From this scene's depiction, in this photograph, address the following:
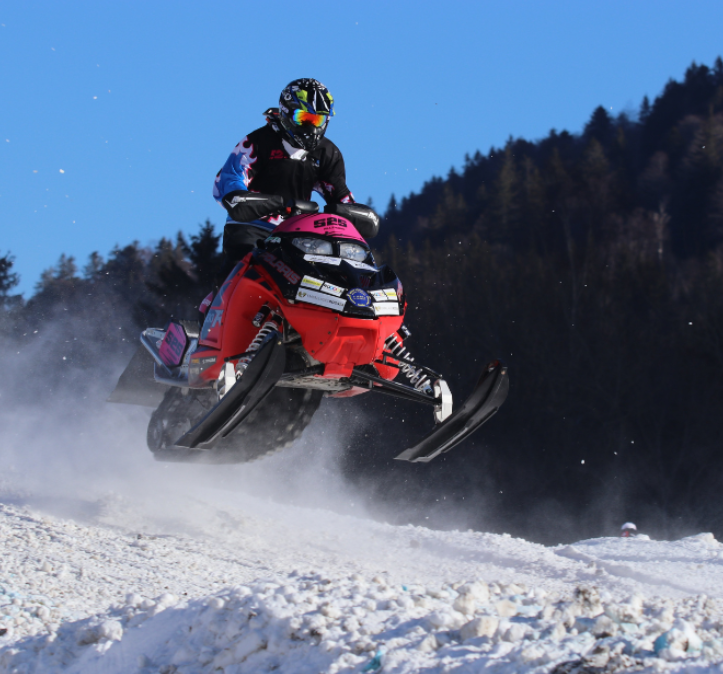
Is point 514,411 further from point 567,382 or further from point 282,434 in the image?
point 282,434

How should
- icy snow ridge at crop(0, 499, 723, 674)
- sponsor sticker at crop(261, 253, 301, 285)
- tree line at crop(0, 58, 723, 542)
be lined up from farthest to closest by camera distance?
tree line at crop(0, 58, 723, 542) < sponsor sticker at crop(261, 253, 301, 285) < icy snow ridge at crop(0, 499, 723, 674)

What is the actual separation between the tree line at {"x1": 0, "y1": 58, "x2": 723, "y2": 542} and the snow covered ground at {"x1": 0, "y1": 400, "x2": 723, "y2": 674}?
900cm

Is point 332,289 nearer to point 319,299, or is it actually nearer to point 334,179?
point 319,299

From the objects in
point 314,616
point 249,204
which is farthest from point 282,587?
point 249,204

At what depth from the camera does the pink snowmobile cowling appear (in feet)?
14.8

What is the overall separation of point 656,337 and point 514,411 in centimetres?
481

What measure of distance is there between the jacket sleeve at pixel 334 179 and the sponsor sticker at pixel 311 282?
1.31m

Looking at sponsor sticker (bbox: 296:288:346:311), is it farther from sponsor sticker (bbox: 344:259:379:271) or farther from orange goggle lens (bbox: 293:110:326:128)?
orange goggle lens (bbox: 293:110:326:128)

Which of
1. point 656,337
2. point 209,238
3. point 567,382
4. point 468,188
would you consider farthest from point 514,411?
point 468,188

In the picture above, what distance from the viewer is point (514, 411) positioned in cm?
2336

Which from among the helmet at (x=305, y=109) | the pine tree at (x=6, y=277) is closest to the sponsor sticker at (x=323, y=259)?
the helmet at (x=305, y=109)

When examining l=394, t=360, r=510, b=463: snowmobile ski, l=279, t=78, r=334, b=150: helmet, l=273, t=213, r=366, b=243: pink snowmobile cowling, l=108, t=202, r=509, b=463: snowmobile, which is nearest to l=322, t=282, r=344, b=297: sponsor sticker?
l=108, t=202, r=509, b=463: snowmobile

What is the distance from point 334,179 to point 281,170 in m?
0.43

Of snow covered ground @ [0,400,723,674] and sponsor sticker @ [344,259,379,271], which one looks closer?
snow covered ground @ [0,400,723,674]
